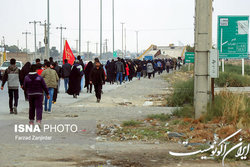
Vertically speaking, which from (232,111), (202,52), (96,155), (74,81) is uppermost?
(202,52)

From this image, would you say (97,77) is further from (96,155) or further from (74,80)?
(96,155)

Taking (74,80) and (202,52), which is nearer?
(202,52)

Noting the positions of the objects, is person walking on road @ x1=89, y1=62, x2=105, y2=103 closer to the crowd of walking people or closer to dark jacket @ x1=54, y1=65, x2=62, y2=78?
the crowd of walking people

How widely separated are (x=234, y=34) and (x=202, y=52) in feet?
71.1

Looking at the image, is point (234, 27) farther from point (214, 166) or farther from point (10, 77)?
point (214, 166)

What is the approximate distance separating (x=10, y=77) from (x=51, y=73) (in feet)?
3.93

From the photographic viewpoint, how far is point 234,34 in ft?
113

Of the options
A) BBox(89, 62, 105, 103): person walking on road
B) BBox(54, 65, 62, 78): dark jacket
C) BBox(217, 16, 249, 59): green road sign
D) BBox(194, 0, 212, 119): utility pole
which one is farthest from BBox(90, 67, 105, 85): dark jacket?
BBox(217, 16, 249, 59): green road sign

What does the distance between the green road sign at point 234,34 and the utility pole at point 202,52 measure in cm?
2114

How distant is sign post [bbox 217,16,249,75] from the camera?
34344mm

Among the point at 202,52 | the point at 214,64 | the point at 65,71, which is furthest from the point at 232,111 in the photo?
the point at 65,71

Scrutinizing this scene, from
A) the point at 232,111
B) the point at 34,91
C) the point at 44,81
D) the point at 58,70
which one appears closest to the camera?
the point at 232,111

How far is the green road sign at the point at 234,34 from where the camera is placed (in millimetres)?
34344

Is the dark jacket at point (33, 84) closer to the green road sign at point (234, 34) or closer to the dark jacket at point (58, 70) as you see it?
the dark jacket at point (58, 70)
